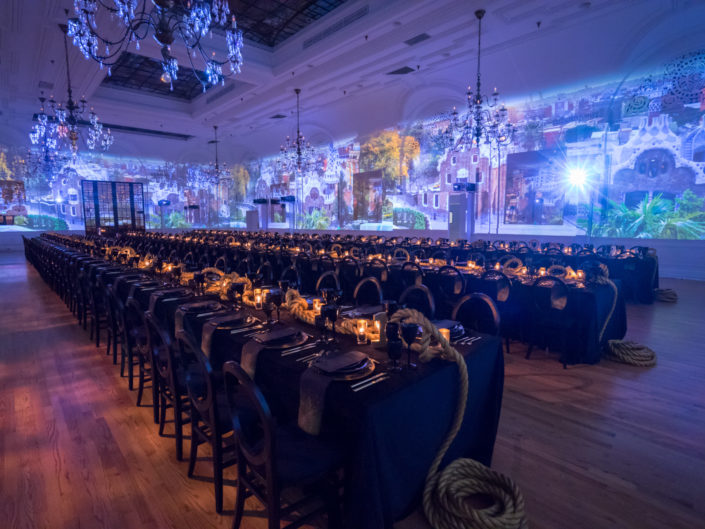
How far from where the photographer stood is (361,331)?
2236 mm

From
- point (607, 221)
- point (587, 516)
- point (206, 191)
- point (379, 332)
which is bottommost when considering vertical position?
point (587, 516)

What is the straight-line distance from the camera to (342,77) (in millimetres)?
11812

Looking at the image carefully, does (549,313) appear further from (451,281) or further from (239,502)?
(239,502)

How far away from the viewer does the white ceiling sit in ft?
26.7

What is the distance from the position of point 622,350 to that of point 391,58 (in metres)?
9.39

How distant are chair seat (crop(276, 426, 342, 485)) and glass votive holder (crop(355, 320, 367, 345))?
2.10 ft

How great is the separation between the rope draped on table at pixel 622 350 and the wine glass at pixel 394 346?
3.10 metres

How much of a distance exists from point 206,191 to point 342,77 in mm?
13402

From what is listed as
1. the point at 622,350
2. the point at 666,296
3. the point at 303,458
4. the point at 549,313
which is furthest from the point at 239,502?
the point at 666,296

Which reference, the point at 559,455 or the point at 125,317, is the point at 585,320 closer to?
the point at 559,455

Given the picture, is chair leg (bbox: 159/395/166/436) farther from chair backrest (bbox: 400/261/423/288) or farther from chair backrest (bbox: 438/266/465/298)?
chair backrest (bbox: 400/261/423/288)

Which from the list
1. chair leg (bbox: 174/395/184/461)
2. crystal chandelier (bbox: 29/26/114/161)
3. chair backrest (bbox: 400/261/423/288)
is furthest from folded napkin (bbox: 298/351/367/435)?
crystal chandelier (bbox: 29/26/114/161)

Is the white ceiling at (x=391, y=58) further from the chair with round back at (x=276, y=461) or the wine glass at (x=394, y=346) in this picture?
the chair with round back at (x=276, y=461)

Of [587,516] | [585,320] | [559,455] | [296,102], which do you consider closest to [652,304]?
[585,320]
